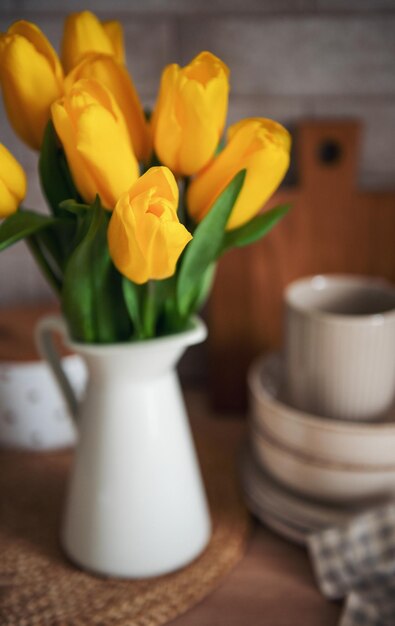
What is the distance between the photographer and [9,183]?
0.40 meters

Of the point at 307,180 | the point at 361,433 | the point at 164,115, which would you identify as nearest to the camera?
the point at 164,115

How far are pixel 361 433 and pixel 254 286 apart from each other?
25 centimetres

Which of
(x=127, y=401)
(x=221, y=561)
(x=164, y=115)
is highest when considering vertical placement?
(x=164, y=115)

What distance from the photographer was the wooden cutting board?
0.70 metres

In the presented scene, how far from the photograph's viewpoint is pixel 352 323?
51 cm

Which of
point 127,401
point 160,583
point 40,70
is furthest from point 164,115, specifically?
point 160,583

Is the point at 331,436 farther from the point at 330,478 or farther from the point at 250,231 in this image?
the point at 250,231

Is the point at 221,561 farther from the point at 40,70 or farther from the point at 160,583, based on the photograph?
the point at 40,70

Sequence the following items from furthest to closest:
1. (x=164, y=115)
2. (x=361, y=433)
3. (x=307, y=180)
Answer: (x=307, y=180), (x=361, y=433), (x=164, y=115)

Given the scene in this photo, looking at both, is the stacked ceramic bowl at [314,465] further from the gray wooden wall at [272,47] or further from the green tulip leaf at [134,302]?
the gray wooden wall at [272,47]

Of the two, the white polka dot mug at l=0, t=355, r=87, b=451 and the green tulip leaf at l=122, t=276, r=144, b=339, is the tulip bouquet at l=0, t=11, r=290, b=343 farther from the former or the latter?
the white polka dot mug at l=0, t=355, r=87, b=451

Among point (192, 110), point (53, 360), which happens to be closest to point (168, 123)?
point (192, 110)

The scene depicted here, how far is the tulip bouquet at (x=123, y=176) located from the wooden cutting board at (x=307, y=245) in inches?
9.2

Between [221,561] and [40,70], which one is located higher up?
[40,70]
